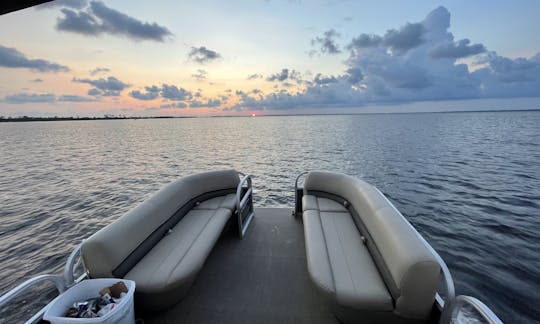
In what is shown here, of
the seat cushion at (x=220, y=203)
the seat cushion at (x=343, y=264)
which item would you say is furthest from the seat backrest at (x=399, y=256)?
the seat cushion at (x=220, y=203)

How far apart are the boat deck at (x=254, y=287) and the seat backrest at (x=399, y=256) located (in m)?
0.75

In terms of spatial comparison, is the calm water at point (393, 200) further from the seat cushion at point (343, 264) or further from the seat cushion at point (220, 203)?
the seat cushion at point (220, 203)

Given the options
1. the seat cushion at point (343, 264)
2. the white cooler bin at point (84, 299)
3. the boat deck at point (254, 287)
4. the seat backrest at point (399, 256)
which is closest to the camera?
the white cooler bin at point (84, 299)

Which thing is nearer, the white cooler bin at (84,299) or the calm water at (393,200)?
the white cooler bin at (84,299)

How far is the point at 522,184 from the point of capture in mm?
10852

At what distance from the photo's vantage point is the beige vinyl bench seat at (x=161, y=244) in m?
2.33

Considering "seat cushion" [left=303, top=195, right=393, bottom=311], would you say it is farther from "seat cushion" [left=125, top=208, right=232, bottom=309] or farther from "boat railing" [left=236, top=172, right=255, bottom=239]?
"seat cushion" [left=125, top=208, right=232, bottom=309]

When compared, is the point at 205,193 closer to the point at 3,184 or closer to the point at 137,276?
the point at 137,276

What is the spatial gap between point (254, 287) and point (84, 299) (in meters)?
1.68

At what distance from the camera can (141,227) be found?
286 centimetres

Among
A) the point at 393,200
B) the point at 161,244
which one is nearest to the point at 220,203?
the point at 161,244

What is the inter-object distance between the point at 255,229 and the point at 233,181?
1085 millimetres

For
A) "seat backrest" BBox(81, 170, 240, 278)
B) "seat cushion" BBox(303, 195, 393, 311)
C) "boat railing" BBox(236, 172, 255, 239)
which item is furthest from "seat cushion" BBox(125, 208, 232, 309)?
"seat cushion" BBox(303, 195, 393, 311)

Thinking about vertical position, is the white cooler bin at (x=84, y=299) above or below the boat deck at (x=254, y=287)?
above
